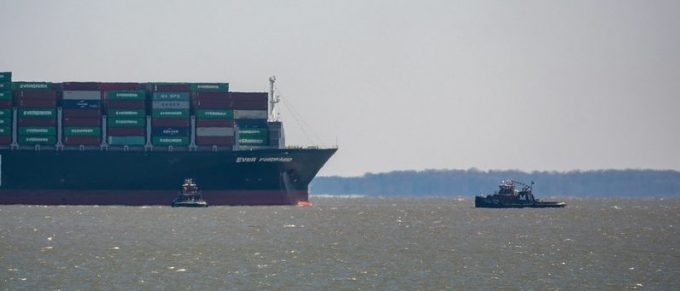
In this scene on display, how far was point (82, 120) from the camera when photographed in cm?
13450

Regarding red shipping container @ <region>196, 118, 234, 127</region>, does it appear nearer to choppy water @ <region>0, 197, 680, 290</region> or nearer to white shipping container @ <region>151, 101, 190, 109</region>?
white shipping container @ <region>151, 101, 190, 109</region>

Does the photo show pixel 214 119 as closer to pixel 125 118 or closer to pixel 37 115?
pixel 125 118

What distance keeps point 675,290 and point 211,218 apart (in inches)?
2547

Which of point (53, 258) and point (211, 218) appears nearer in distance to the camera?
point (53, 258)

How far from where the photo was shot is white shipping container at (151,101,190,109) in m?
134

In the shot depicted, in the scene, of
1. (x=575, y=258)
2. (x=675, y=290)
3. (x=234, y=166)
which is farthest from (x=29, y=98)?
(x=675, y=290)

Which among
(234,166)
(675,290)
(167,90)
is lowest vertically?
(675,290)

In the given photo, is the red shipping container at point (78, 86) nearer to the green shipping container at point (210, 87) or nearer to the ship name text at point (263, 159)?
the green shipping container at point (210, 87)

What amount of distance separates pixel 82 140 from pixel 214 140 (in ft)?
45.8

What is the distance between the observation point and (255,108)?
136875 millimetres

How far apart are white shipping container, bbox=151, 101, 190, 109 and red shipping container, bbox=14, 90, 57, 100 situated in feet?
35.2

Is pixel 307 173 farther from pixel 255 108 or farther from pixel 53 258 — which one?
pixel 53 258

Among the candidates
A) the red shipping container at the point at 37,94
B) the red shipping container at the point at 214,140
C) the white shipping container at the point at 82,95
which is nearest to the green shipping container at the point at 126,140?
the white shipping container at the point at 82,95

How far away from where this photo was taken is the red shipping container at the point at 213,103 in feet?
441
